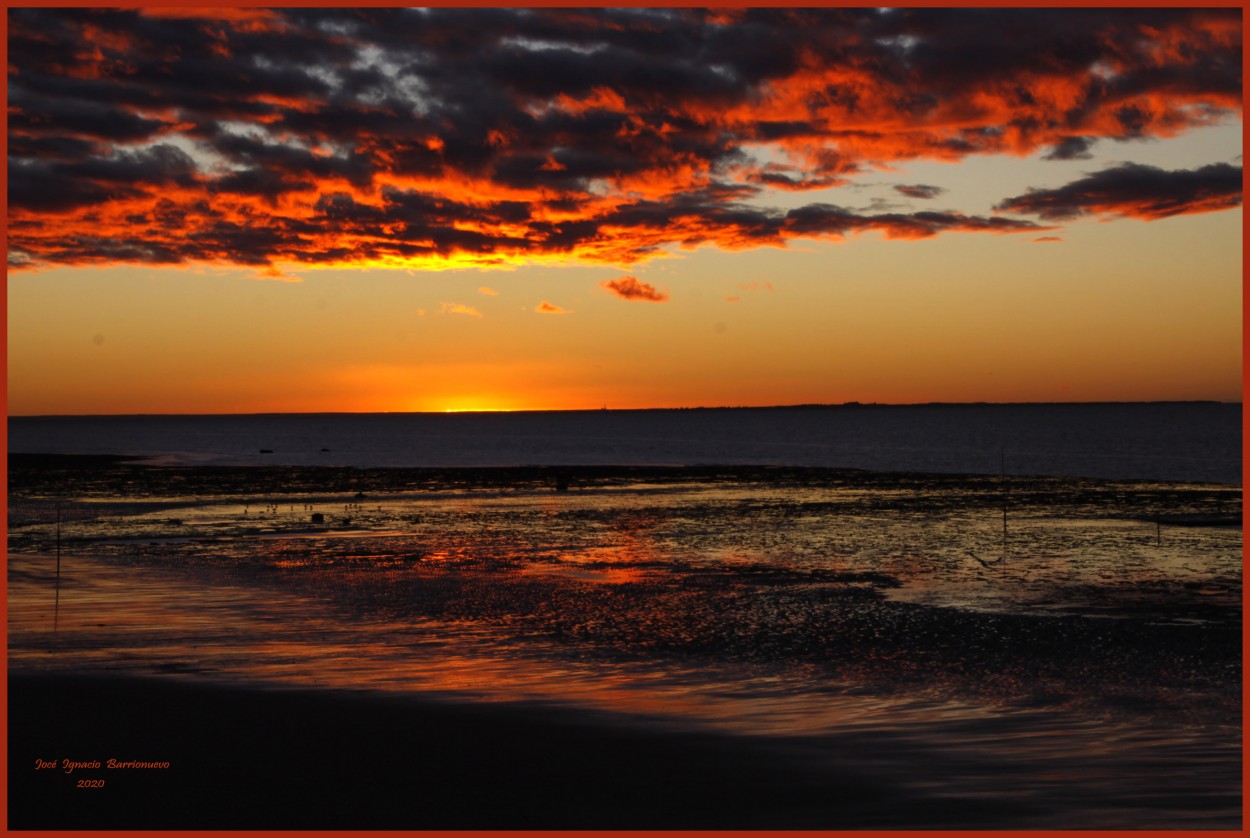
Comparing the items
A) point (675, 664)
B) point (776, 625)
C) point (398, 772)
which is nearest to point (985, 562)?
point (776, 625)

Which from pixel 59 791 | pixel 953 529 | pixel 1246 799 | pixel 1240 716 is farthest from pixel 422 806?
pixel 953 529

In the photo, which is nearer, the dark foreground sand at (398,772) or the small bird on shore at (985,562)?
the dark foreground sand at (398,772)

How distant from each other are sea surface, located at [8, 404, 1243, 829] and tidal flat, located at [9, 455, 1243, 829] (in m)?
0.07

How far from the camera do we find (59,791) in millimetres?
10305

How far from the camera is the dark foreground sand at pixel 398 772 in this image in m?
9.67

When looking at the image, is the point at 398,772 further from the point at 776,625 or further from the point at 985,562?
the point at 985,562

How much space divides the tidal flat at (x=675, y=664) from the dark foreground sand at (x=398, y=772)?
5 cm

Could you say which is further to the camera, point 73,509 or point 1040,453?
point 1040,453

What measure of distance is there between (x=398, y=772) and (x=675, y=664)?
6012mm

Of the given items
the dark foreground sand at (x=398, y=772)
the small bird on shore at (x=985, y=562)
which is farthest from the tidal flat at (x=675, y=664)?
the small bird on shore at (x=985, y=562)

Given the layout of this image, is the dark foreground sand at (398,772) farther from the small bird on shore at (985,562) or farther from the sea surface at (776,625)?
the small bird on shore at (985,562)

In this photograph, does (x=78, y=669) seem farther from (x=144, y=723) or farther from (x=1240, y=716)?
(x=1240, y=716)

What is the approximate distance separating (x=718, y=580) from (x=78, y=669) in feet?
45.1

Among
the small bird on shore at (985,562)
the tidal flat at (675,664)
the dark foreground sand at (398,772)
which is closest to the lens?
the dark foreground sand at (398,772)
